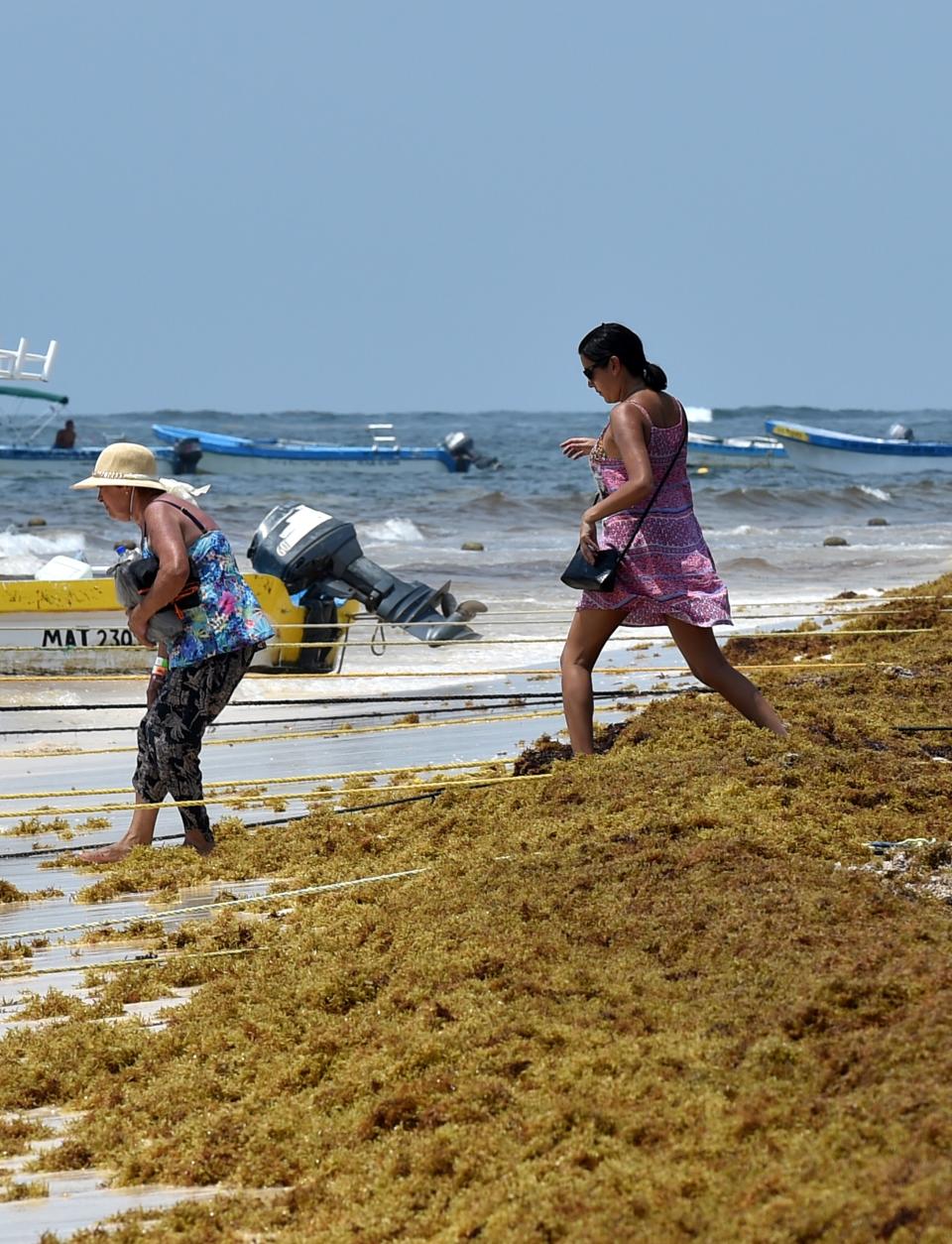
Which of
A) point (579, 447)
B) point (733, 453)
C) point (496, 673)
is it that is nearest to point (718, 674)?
point (579, 447)

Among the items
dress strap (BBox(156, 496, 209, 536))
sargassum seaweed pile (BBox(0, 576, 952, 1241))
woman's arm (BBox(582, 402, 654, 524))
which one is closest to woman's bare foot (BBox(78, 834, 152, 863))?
sargassum seaweed pile (BBox(0, 576, 952, 1241))

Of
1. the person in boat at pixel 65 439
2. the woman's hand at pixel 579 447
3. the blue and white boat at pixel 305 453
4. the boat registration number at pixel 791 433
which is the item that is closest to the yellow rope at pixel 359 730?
the woman's hand at pixel 579 447

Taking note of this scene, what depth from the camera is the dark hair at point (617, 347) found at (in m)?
5.32

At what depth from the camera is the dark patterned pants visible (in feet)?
18.2

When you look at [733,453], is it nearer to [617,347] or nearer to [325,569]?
[325,569]

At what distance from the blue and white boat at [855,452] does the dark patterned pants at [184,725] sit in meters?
36.1

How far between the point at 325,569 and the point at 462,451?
31.2 meters

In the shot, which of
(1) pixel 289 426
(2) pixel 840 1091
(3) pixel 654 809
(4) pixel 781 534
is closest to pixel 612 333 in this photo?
(3) pixel 654 809

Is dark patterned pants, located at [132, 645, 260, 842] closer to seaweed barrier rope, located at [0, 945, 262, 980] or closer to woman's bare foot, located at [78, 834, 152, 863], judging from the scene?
woman's bare foot, located at [78, 834, 152, 863]

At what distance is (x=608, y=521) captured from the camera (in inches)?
213

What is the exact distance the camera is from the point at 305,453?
135 feet

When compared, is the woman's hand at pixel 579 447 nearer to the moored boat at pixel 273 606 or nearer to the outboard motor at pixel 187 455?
the moored boat at pixel 273 606

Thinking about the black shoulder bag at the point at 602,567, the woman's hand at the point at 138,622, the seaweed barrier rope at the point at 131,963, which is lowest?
the seaweed barrier rope at the point at 131,963

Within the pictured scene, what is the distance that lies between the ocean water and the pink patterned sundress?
10661 mm
